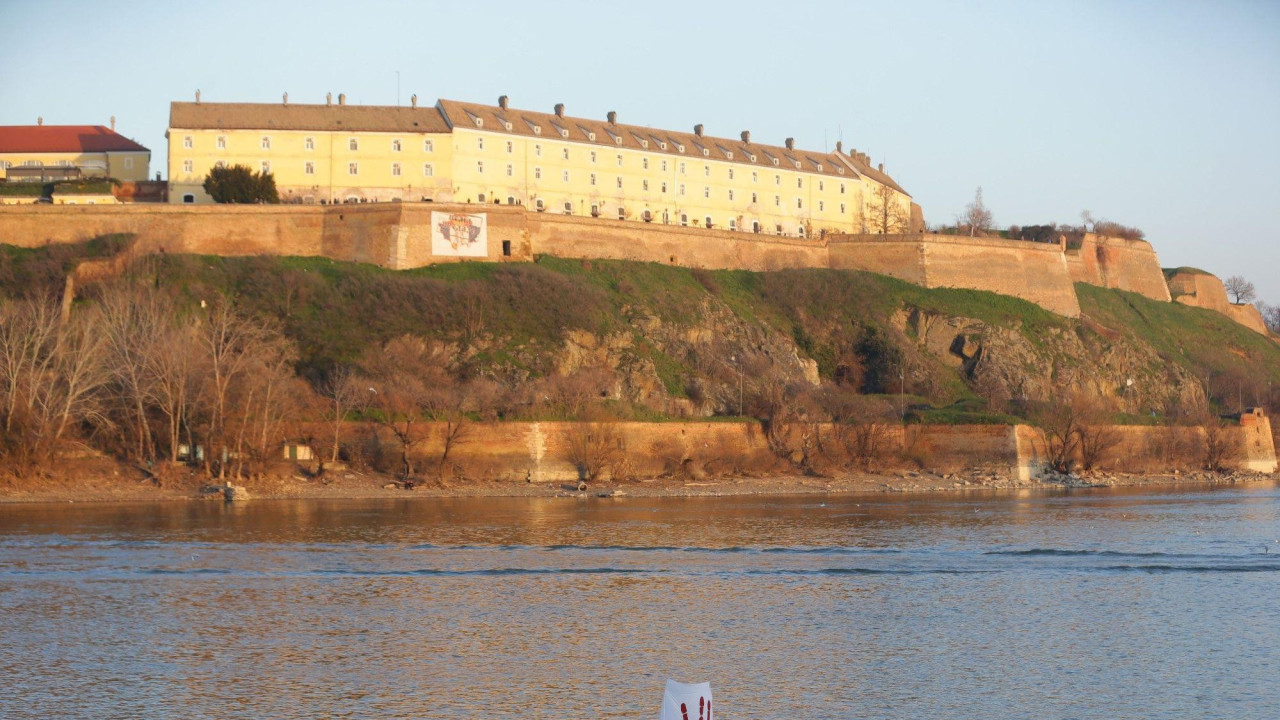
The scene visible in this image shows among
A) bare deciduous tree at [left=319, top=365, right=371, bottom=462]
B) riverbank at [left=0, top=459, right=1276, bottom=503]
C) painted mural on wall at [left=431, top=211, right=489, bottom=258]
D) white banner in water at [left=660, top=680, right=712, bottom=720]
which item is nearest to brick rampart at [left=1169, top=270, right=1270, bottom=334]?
riverbank at [left=0, top=459, right=1276, bottom=503]

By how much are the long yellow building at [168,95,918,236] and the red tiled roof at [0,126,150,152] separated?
419cm

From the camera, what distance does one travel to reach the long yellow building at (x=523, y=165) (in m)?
49.8

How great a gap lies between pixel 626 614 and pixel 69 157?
134ft

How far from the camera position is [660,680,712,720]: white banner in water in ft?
23.9

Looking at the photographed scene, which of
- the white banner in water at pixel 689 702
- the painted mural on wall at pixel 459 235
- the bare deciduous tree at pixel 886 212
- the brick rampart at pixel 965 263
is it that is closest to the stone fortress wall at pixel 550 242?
the brick rampart at pixel 965 263

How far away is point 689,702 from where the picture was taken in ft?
24.0

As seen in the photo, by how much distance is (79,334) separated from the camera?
3688 centimetres

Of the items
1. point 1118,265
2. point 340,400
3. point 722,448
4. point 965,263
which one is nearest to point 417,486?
point 340,400

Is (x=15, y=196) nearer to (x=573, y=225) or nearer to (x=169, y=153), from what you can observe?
(x=169, y=153)

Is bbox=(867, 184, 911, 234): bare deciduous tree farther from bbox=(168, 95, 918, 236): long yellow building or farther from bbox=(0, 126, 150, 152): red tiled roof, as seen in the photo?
bbox=(0, 126, 150, 152): red tiled roof

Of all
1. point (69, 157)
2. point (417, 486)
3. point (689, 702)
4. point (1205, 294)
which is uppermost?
point (69, 157)

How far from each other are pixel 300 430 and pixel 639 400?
10.9 m

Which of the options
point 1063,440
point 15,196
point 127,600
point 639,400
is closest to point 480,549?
point 127,600

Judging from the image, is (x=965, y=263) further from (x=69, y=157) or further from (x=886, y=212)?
(x=69, y=157)
